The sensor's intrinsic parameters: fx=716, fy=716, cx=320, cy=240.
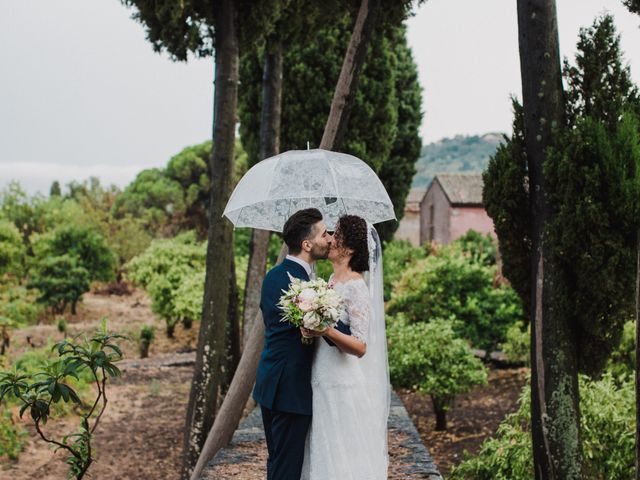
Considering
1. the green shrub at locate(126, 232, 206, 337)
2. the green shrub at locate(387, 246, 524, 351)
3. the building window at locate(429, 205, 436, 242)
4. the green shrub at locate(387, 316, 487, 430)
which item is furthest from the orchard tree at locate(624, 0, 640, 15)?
the building window at locate(429, 205, 436, 242)

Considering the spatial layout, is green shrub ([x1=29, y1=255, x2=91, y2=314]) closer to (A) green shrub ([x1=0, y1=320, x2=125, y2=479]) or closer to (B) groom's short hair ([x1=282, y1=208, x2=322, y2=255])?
(A) green shrub ([x1=0, y1=320, x2=125, y2=479])

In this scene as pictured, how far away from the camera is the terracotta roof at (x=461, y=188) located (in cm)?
3794

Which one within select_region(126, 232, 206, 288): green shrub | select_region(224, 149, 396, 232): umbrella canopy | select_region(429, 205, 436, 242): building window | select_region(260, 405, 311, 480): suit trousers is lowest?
select_region(260, 405, 311, 480): suit trousers

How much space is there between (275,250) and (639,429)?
1321 cm

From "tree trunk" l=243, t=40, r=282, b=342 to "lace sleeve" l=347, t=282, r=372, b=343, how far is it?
663 centimetres

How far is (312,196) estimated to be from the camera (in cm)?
537

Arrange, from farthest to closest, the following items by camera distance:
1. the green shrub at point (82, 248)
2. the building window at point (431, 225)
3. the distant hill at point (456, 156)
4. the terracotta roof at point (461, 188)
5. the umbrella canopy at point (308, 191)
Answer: the distant hill at point (456, 156) < the building window at point (431, 225) < the terracotta roof at point (461, 188) < the green shrub at point (82, 248) < the umbrella canopy at point (308, 191)

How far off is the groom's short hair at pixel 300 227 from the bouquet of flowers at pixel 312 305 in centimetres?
34

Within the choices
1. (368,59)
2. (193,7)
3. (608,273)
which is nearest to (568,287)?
(608,273)

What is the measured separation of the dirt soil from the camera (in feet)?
29.2

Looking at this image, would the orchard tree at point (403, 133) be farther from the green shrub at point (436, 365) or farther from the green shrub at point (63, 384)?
the green shrub at point (63, 384)

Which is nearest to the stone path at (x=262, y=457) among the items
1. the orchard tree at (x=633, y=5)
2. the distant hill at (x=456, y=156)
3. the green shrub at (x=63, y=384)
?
the green shrub at (x=63, y=384)

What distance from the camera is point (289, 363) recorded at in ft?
13.8

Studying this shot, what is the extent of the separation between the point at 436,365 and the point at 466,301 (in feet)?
13.0
